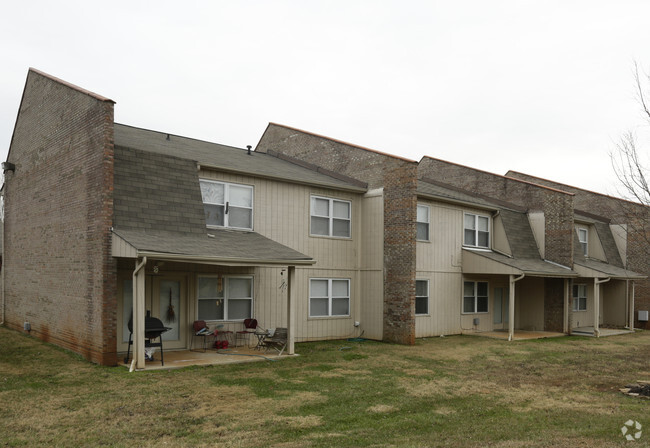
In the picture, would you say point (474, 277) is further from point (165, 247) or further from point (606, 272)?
point (165, 247)

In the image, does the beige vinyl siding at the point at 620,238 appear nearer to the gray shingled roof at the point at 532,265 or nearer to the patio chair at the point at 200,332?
the gray shingled roof at the point at 532,265

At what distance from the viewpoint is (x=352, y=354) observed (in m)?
14.1

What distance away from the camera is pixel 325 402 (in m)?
8.84

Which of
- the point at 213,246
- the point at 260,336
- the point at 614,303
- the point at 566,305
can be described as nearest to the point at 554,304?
the point at 566,305

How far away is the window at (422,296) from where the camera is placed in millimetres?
18250

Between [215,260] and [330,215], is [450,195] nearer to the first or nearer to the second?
[330,215]

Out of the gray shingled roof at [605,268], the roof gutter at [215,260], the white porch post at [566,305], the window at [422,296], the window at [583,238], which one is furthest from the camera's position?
the window at [583,238]

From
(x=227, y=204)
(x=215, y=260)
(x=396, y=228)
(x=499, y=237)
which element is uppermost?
(x=227, y=204)

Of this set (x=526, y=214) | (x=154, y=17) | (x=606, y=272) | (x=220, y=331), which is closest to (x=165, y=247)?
(x=220, y=331)

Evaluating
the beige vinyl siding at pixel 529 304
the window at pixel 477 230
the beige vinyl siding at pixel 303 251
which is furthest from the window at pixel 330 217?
the beige vinyl siding at pixel 529 304

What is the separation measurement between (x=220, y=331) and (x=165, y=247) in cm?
384

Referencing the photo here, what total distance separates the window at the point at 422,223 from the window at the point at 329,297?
3040 millimetres

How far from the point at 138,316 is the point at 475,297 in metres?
13.6

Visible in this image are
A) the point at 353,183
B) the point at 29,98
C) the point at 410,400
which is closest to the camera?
the point at 410,400
